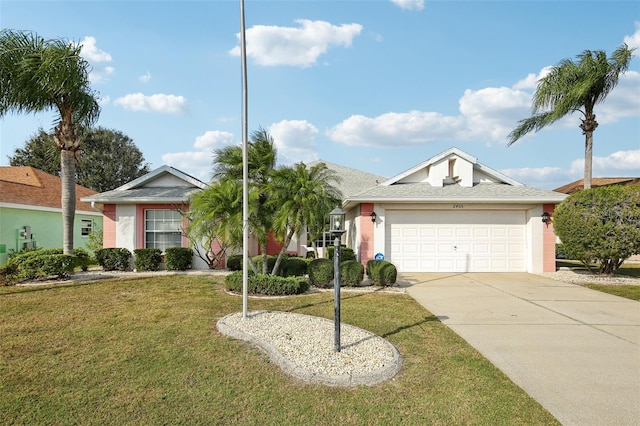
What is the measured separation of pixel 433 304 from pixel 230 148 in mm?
6562

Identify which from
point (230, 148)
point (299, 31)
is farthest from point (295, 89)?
point (230, 148)

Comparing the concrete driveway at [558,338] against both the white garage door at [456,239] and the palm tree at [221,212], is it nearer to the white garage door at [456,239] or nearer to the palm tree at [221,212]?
the white garage door at [456,239]

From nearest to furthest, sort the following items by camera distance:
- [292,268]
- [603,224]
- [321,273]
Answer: [321,273], [603,224], [292,268]

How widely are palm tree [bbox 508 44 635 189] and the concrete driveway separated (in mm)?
7673

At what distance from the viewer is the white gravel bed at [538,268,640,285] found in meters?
11.5

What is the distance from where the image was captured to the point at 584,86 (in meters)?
14.0

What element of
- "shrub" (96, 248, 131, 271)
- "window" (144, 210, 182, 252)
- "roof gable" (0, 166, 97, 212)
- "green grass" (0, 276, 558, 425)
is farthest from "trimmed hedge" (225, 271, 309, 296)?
"roof gable" (0, 166, 97, 212)

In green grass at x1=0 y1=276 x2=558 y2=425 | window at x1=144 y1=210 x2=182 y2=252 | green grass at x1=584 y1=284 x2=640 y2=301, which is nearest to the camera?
green grass at x1=0 y1=276 x2=558 y2=425

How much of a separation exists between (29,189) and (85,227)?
12.4ft

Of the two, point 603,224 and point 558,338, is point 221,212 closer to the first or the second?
point 558,338

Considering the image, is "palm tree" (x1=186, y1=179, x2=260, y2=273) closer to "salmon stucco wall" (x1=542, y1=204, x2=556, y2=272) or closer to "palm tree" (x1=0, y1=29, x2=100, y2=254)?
"palm tree" (x1=0, y1=29, x2=100, y2=254)

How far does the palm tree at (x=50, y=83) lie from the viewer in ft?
35.8

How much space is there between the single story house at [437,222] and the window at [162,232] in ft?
0.13

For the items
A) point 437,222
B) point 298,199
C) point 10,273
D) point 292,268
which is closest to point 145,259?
point 10,273
